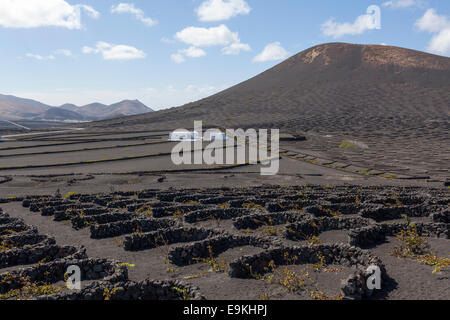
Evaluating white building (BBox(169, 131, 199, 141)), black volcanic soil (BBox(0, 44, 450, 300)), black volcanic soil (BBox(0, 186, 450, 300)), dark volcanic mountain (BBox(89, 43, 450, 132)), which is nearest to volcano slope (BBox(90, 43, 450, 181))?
dark volcanic mountain (BBox(89, 43, 450, 132))

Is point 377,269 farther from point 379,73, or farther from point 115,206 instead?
point 379,73

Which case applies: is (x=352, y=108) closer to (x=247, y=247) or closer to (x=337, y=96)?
(x=337, y=96)

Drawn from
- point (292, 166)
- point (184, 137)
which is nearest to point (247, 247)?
point (292, 166)

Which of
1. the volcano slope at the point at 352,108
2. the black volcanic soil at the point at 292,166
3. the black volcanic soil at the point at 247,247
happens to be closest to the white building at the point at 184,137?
the black volcanic soil at the point at 292,166

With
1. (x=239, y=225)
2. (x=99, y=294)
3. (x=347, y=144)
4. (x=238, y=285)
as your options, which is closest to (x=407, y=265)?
(x=238, y=285)

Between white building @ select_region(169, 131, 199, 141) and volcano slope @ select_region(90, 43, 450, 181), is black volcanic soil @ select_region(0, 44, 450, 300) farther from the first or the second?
white building @ select_region(169, 131, 199, 141)

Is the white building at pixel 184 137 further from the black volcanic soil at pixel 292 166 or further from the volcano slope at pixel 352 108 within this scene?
the volcano slope at pixel 352 108
